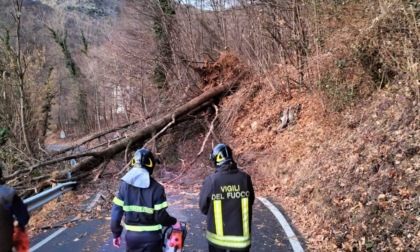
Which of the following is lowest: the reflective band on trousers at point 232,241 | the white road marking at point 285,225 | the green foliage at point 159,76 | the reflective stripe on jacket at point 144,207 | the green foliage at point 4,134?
the white road marking at point 285,225

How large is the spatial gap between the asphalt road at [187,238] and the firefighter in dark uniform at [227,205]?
2.43 metres

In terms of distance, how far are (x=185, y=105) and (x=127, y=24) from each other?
1861 centimetres

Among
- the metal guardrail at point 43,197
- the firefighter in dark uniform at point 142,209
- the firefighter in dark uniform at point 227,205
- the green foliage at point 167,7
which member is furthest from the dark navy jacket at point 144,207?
the green foliage at point 167,7

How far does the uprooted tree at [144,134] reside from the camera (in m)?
12.2

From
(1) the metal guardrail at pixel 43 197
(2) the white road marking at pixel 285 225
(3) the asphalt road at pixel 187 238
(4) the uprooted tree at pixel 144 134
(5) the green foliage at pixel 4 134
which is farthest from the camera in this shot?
(5) the green foliage at pixel 4 134

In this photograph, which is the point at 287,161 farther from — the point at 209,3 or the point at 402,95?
the point at 209,3

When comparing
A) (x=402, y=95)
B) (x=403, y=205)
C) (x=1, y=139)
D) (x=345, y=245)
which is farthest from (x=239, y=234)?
(x=1, y=139)

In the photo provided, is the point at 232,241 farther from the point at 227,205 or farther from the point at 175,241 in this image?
the point at 175,241

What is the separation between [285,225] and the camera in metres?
8.14

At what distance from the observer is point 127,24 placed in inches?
1332

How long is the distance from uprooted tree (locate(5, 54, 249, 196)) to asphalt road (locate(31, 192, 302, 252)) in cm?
376

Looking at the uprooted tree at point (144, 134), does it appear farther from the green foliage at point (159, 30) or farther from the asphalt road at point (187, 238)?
the green foliage at point (159, 30)

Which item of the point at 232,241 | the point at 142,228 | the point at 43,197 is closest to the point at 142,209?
the point at 142,228

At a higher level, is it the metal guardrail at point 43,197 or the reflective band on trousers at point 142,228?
the reflective band on trousers at point 142,228
